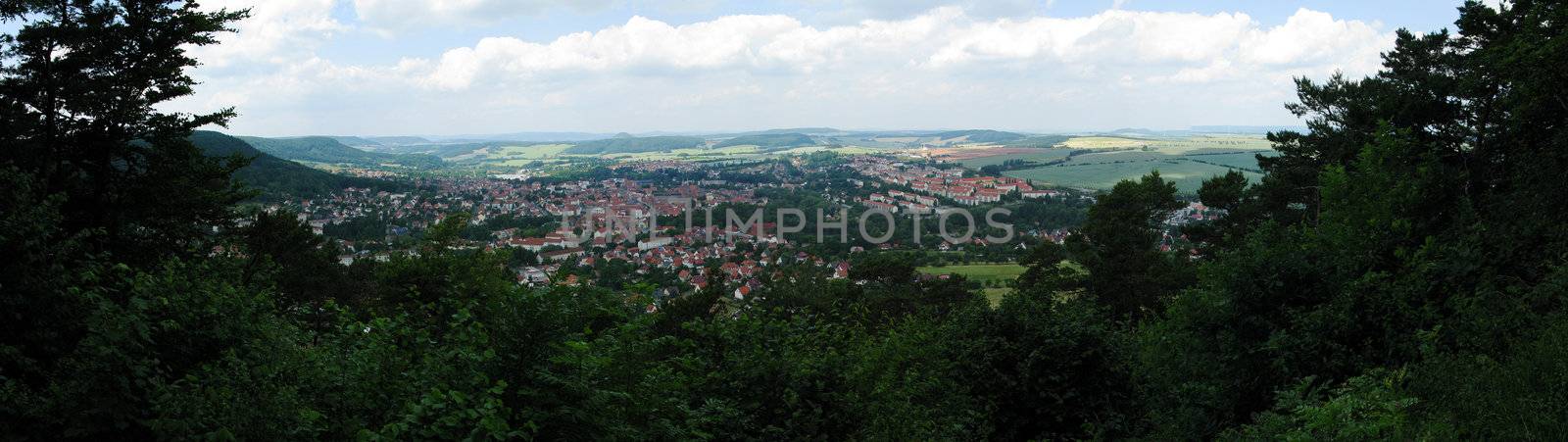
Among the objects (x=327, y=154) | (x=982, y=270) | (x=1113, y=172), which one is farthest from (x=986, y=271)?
(x=327, y=154)

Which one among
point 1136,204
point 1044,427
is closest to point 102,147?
point 1044,427

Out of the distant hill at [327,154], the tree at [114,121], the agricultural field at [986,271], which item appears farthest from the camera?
the distant hill at [327,154]

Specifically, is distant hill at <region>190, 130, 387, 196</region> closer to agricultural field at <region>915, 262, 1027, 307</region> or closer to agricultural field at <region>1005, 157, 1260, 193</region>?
agricultural field at <region>915, 262, 1027, 307</region>

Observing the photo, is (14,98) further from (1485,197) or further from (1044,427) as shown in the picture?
(1485,197)

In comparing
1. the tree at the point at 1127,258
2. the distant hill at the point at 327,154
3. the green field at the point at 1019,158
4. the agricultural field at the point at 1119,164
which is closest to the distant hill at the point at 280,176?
the distant hill at the point at 327,154

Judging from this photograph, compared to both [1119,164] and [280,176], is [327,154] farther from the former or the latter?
[1119,164]

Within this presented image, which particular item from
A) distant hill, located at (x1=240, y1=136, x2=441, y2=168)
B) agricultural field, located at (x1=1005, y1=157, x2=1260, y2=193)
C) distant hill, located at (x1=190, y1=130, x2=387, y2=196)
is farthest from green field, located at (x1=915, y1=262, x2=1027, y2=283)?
distant hill, located at (x1=240, y1=136, x2=441, y2=168)

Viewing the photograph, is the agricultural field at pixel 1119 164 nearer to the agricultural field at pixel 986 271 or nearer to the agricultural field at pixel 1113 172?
the agricultural field at pixel 1113 172
